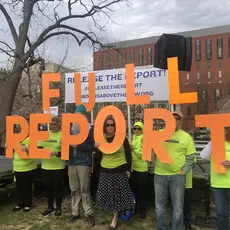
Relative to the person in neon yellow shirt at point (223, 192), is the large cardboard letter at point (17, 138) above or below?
above

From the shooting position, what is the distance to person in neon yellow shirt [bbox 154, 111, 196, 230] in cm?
396

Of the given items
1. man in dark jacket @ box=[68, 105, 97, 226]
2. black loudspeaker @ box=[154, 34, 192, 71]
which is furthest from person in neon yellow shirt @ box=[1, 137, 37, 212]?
black loudspeaker @ box=[154, 34, 192, 71]

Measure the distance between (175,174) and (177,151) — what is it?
1.01ft

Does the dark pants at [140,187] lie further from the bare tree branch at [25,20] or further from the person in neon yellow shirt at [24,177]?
the bare tree branch at [25,20]

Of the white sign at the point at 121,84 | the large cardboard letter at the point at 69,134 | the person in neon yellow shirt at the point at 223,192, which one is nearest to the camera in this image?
the person in neon yellow shirt at the point at 223,192

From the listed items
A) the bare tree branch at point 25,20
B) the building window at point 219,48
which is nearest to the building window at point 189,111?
the building window at point 219,48

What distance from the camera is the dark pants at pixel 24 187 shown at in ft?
18.2

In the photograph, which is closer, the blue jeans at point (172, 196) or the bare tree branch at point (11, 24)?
the blue jeans at point (172, 196)

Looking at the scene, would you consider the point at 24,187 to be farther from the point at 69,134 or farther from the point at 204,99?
the point at 204,99

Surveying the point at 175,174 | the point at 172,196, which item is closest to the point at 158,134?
the point at 175,174

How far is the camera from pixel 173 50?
218 inches

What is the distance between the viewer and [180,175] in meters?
3.96

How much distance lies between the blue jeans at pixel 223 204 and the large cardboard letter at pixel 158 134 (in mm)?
709

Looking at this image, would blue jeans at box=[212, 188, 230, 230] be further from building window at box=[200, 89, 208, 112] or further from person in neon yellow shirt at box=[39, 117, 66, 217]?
building window at box=[200, 89, 208, 112]
